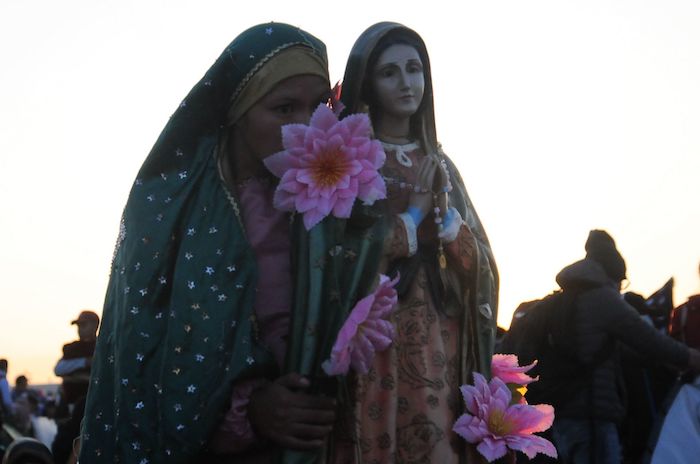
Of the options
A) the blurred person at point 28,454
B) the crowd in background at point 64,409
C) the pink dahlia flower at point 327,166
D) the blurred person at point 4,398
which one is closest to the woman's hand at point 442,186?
the pink dahlia flower at point 327,166

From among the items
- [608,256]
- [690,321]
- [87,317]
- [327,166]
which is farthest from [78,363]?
[327,166]

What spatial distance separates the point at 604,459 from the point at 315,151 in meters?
4.53

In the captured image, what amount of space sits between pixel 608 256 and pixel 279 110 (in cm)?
458

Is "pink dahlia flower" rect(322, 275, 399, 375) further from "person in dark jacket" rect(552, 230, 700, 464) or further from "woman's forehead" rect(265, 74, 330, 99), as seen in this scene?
"person in dark jacket" rect(552, 230, 700, 464)

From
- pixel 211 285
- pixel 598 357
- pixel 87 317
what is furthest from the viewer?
pixel 87 317

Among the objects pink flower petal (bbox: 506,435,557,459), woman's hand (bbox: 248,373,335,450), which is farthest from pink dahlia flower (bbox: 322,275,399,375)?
pink flower petal (bbox: 506,435,557,459)

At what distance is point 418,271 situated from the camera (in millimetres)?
4898

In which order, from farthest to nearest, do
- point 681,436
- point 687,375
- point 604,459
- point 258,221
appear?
point 604,459
point 687,375
point 681,436
point 258,221

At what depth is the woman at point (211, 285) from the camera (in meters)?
4.49

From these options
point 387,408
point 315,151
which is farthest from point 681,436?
point 315,151

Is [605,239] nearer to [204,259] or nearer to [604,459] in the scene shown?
[604,459]

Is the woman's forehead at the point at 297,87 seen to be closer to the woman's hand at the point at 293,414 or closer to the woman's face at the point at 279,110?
the woman's face at the point at 279,110

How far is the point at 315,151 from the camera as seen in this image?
4.62 meters

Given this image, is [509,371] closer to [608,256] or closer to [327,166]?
[327,166]
